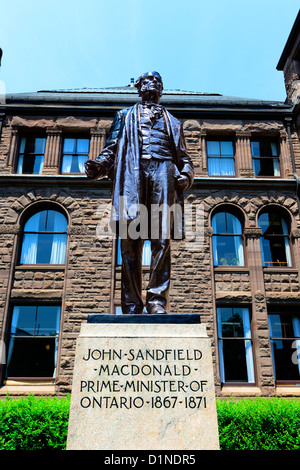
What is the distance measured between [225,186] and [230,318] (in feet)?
16.7

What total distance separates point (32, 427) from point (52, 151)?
449 inches

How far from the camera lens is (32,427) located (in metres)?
6.50

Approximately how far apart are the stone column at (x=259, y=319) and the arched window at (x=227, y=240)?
47cm

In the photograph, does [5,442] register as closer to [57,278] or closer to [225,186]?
[57,278]

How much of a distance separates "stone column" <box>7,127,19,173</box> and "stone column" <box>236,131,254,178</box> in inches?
357

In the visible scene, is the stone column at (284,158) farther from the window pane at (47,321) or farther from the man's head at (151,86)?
the man's head at (151,86)

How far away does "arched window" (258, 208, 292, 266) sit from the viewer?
1482 centimetres

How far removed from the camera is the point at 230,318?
13852 millimetres

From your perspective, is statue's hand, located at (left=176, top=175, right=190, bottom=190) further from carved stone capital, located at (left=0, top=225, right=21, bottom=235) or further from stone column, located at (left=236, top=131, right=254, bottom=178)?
stone column, located at (left=236, top=131, right=254, bottom=178)

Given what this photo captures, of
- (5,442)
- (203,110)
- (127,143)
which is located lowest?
(5,442)

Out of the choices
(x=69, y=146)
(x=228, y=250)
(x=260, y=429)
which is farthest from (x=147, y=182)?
(x=69, y=146)
